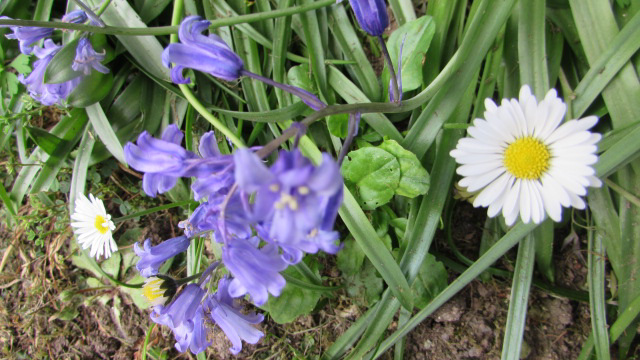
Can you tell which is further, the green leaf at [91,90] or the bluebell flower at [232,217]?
the green leaf at [91,90]

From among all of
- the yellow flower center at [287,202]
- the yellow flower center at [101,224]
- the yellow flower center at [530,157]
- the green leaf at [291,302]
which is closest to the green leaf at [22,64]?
the yellow flower center at [101,224]

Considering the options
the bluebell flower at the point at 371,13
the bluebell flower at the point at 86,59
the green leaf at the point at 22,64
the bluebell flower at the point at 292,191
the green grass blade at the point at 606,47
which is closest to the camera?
the bluebell flower at the point at 292,191

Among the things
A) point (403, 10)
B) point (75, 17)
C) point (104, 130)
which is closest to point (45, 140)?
point (104, 130)

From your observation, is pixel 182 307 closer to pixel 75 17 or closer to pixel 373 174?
pixel 373 174

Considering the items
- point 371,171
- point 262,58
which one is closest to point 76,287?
point 262,58

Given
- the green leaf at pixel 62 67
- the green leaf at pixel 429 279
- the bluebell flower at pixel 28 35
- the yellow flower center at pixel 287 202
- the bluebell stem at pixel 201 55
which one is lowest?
the green leaf at pixel 429 279

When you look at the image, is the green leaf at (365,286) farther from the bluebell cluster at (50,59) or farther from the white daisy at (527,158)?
the bluebell cluster at (50,59)
